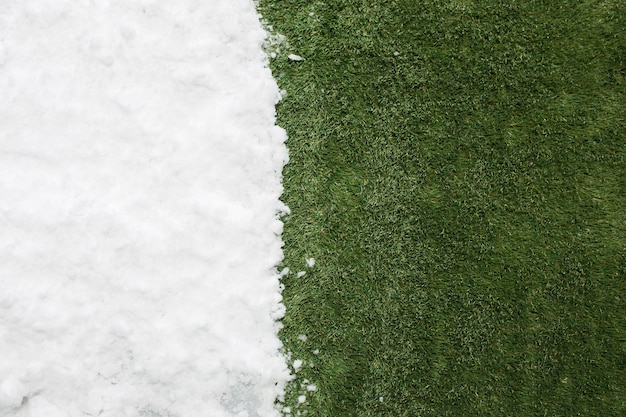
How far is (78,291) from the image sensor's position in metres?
1.96

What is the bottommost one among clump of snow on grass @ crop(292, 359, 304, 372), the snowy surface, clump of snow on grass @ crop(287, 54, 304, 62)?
clump of snow on grass @ crop(292, 359, 304, 372)

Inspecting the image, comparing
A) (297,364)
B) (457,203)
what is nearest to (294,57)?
(457,203)

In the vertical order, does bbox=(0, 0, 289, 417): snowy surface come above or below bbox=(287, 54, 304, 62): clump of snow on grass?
below

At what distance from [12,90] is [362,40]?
1.61m

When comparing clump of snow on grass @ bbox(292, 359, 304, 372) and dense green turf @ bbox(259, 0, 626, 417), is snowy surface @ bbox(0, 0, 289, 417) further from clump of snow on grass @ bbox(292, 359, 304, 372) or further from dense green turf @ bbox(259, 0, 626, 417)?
dense green turf @ bbox(259, 0, 626, 417)

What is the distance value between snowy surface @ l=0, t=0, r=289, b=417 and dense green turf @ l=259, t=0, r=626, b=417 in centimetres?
22

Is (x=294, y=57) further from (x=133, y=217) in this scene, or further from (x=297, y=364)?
(x=297, y=364)

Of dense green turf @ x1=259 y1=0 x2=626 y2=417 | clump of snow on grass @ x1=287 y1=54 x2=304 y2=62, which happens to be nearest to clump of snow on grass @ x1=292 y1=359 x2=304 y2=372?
dense green turf @ x1=259 y1=0 x2=626 y2=417

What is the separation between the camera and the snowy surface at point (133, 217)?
6.38ft

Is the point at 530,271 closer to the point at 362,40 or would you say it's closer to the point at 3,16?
the point at 362,40

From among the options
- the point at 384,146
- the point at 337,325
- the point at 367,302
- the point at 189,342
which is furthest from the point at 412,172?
the point at 189,342

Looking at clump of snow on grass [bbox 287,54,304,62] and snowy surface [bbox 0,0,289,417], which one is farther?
clump of snow on grass [bbox 287,54,304,62]

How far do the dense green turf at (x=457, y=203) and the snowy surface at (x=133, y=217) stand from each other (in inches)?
8.7

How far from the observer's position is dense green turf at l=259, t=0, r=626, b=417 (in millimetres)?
2127
